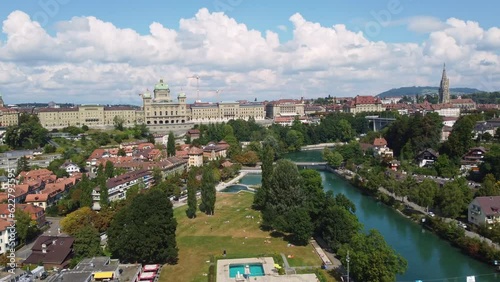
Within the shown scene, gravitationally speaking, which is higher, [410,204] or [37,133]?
[37,133]

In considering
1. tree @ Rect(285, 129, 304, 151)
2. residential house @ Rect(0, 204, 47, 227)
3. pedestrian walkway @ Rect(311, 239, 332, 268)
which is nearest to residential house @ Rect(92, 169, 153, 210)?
residential house @ Rect(0, 204, 47, 227)

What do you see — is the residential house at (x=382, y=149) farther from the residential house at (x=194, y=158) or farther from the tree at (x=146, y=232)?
the tree at (x=146, y=232)

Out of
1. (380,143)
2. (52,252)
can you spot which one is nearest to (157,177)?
(52,252)

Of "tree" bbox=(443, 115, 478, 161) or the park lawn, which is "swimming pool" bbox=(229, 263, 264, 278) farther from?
"tree" bbox=(443, 115, 478, 161)

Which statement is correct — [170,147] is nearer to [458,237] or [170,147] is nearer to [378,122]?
[458,237]

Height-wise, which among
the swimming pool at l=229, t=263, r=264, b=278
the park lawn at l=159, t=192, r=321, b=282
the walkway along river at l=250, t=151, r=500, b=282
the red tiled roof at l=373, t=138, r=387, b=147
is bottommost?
the walkway along river at l=250, t=151, r=500, b=282

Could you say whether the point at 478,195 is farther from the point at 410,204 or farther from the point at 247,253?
the point at 247,253

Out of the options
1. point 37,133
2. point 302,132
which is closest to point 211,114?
point 302,132
